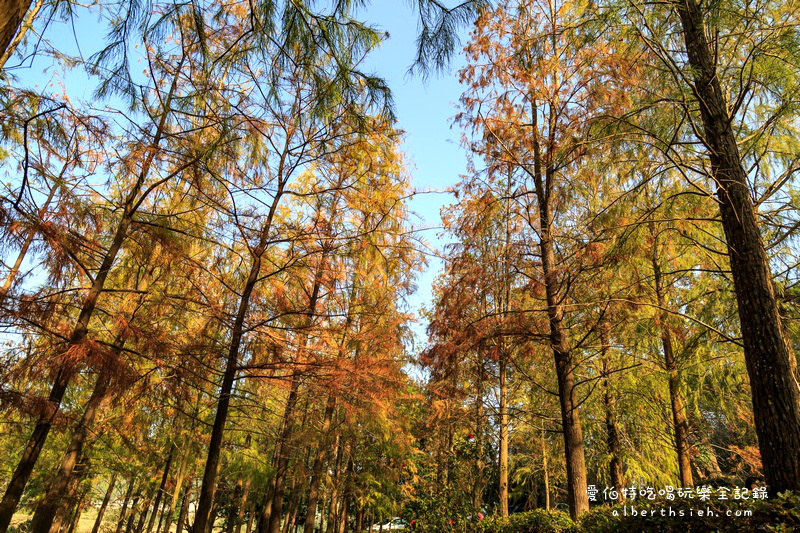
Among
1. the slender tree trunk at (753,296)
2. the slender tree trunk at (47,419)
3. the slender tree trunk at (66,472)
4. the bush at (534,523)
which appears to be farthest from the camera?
the bush at (534,523)

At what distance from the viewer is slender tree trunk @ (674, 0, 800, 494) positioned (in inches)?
131

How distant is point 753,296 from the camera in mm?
3758

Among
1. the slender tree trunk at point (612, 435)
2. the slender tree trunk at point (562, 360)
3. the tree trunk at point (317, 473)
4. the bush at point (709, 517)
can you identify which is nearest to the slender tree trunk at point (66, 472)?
the tree trunk at point (317, 473)

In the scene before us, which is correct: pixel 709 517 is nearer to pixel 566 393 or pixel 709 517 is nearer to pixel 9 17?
pixel 566 393

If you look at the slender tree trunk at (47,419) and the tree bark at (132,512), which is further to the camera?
the tree bark at (132,512)

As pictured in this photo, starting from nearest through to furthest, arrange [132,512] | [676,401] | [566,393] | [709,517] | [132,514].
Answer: [709,517], [566,393], [676,401], [132,512], [132,514]

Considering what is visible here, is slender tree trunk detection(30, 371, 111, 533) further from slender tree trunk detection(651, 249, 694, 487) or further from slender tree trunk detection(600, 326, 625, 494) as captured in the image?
slender tree trunk detection(600, 326, 625, 494)

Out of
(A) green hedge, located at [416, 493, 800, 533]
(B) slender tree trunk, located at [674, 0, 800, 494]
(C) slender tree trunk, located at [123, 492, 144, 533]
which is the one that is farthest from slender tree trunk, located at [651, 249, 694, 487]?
(C) slender tree trunk, located at [123, 492, 144, 533]

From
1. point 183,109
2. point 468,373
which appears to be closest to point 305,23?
point 183,109

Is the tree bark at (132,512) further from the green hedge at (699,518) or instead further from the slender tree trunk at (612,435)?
the slender tree trunk at (612,435)

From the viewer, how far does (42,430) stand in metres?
4.43

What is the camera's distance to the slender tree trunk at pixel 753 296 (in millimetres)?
3324

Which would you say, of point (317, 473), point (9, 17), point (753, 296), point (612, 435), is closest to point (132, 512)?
point (317, 473)

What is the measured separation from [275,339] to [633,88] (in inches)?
259
